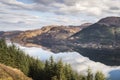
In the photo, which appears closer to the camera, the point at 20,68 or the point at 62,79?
the point at 62,79

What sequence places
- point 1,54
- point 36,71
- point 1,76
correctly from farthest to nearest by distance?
point 36,71
point 1,54
point 1,76

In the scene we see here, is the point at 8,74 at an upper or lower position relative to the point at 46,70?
upper

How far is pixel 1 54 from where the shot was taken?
134125 millimetres

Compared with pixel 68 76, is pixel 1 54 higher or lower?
higher

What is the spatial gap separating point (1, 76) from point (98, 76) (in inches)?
1680

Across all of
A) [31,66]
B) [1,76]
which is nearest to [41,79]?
[31,66]

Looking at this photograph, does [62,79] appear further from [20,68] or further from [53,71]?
[20,68]

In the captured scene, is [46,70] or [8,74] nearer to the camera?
[8,74]

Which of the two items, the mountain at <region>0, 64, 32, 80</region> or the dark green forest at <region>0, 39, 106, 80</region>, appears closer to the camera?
the mountain at <region>0, 64, 32, 80</region>

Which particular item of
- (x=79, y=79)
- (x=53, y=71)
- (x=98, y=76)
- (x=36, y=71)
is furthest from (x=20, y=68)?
(x=98, y=76)

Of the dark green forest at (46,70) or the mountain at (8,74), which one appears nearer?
the mountain at (8,74)

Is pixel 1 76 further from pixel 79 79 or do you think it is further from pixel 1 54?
pixel 79 79

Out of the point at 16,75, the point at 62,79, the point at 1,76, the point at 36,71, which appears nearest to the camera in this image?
the point at 1,76

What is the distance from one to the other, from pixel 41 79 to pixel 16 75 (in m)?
23.2
